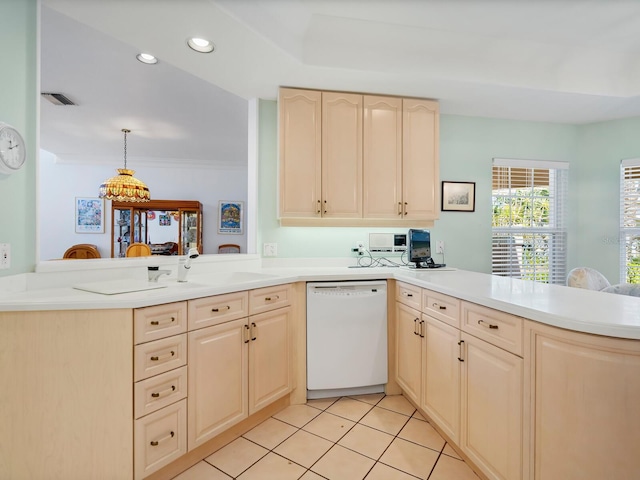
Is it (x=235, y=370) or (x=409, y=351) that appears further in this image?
(x=409, y=351)

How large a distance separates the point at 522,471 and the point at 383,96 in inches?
101

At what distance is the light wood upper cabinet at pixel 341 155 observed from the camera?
2.55 metres

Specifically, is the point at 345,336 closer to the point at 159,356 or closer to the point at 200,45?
the point at 159,356

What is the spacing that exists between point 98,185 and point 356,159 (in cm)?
558

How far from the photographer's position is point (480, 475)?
154cm

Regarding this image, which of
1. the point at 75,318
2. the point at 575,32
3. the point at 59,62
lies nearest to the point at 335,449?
the point at 75,318

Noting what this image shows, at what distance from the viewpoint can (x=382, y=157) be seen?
2.64 m

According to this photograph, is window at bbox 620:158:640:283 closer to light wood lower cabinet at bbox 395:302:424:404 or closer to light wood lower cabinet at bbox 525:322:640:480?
light wood lower cabinet at bbox 395:302:424:404

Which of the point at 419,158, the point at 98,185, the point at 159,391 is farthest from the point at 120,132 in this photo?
the point at 159,391

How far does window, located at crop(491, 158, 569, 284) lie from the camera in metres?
3.12

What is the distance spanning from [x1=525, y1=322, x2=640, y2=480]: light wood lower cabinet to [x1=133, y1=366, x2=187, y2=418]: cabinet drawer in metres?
1.53

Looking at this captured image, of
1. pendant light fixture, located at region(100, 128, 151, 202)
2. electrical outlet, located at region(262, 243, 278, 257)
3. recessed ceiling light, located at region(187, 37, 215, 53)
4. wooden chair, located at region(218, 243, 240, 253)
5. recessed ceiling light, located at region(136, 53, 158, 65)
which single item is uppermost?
recessed ceiling light, located at region(136, 53, 158, 65)

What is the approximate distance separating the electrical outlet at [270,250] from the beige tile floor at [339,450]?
1205mm

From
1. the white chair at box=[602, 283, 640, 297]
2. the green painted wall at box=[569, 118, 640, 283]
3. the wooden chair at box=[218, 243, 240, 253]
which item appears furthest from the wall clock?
the wooden chair at box=[218, 243, 240, 253]
